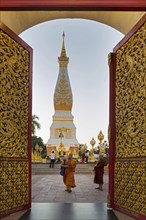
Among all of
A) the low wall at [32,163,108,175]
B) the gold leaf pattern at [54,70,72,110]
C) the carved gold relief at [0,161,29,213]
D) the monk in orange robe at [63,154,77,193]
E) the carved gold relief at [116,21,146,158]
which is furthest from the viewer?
the gold leaf pattern at [54,70,72,110]

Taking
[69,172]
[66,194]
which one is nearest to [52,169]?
[69,172]

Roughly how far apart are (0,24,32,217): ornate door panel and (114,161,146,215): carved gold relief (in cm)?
137

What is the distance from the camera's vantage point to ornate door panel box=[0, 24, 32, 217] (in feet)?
16.1

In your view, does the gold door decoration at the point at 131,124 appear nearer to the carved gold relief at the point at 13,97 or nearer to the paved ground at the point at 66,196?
the paved ground at the point at 66,196

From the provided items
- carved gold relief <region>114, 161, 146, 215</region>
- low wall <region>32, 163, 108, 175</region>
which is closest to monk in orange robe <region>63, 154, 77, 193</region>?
carved gold relief <region>114, 161, 146, 215</region>

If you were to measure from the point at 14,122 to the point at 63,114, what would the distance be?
70.8 ft

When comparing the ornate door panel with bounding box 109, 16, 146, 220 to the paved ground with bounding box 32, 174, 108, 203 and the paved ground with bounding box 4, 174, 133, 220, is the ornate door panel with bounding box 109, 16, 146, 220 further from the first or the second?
the paved ground with bounding box 32, 174, 108, 203

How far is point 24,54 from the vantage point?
5.58m

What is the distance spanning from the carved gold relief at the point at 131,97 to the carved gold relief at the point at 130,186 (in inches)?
6.3

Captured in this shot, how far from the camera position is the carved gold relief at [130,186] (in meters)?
4.57

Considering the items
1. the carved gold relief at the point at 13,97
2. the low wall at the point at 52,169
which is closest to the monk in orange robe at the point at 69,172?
the carved gold relief at the point at 13,97

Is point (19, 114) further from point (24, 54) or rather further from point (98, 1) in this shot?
point (98, 1)

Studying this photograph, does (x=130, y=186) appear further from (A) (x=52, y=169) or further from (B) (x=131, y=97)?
(A) (x=52, y=169)

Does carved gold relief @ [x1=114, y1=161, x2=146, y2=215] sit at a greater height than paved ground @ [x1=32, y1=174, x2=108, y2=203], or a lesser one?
greater
